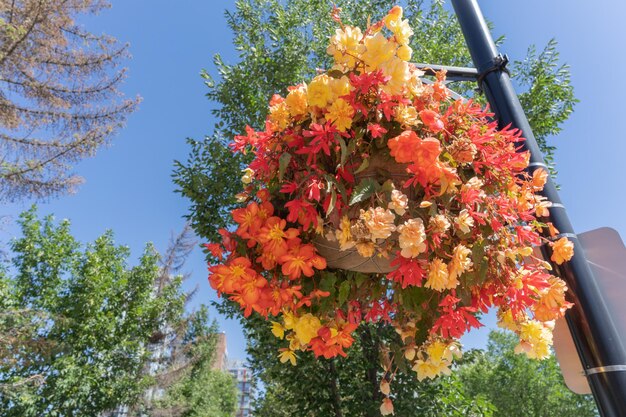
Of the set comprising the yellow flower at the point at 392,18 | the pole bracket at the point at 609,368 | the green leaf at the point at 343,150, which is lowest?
the pole bracket at the point at 609,368

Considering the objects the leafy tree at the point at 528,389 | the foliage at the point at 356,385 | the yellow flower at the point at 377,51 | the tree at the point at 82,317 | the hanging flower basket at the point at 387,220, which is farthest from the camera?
the leafy tree at the point at 528,389

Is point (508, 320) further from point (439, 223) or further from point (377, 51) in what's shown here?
point (377, 51)

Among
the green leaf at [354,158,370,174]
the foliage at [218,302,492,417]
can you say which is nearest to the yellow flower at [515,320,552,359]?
the green leaf at [354,158,370,174]

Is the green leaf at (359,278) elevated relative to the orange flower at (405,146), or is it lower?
lower

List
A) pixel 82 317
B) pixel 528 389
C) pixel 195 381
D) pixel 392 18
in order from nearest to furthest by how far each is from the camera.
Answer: pixel 392 18
pixel 82 317
pixel 528 389
pixel 195 381

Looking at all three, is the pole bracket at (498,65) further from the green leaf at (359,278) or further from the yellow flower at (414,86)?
the green leaf at (359,278)

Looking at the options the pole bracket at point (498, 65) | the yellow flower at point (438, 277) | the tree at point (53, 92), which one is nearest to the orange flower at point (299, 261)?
the yellow flower at point (438, 277)

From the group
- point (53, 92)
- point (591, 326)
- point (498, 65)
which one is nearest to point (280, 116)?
point (498, 65)

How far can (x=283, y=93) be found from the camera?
638 centimetres

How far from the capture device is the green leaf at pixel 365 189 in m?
1.15

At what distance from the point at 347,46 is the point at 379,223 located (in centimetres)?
67

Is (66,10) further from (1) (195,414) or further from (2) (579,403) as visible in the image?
(2) (579,403)

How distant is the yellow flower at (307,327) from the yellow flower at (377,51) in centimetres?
87

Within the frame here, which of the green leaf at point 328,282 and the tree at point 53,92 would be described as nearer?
the green leaf at point 328,282
